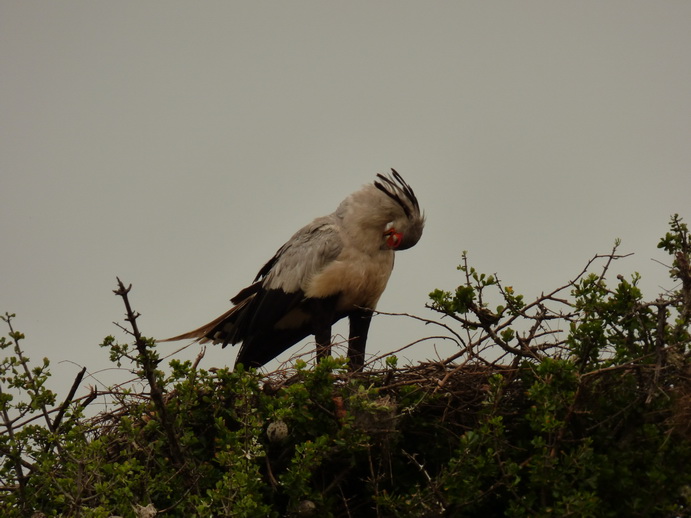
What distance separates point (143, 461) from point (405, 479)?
1.45m

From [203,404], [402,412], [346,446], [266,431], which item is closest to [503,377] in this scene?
[402,412]

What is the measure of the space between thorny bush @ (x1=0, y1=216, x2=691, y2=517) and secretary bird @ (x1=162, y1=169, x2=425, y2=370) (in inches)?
64.2

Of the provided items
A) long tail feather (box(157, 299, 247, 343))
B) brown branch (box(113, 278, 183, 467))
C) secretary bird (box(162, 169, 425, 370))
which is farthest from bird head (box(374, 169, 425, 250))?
brown branch (box(113, 278, 183, 467))

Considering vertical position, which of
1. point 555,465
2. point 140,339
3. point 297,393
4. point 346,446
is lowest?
point 555,465

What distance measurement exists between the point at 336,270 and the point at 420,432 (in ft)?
6.57

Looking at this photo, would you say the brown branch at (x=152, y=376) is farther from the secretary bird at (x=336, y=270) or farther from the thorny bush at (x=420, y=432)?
the secretary bird at (x=336, y=270)

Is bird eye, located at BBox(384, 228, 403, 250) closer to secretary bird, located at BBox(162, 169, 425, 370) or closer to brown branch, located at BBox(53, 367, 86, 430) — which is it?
secretary bird, located at BBox(162, 169, 425, 370)

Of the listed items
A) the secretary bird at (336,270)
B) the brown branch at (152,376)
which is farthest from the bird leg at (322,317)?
the brown branch at (152,376)

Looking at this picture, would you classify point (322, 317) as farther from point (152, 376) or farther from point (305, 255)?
point (152, 376)

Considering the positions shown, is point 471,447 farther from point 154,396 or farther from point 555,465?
point 154,396

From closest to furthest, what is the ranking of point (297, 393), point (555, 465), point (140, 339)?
point (140, 339), point (555, 465), point (297, 393)

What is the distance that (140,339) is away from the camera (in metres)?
4.54

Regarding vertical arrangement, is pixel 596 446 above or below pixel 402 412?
below

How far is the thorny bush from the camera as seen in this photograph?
4.86m
